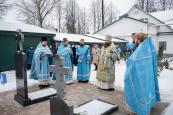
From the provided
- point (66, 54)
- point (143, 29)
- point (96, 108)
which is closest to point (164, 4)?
point (143, 29)

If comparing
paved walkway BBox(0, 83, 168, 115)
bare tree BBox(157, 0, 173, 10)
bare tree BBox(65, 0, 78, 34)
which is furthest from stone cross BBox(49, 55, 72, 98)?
bare tree BBox(157, 0, 173, 10)

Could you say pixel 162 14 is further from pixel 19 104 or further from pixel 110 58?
pixel 19 104

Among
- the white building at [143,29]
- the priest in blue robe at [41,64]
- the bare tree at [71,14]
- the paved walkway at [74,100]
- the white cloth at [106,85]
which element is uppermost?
the bare tree at [71,14]

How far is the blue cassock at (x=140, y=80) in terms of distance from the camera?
4.27 meters

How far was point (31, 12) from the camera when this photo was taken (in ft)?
122

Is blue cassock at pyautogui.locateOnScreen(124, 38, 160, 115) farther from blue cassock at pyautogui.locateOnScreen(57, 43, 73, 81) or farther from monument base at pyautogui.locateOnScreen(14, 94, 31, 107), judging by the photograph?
blue cassock at pyautogui.locateOnScreen(57, 43, 73, 81)

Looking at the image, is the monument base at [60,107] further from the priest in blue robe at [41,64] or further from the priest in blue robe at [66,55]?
the priest in blue robe at [66,55]

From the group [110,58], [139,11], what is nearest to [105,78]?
[110,58]

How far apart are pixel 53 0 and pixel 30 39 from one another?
2781 cm

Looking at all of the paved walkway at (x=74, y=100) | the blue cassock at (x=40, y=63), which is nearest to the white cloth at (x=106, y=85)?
the paved walkway at (x=74, y=100)

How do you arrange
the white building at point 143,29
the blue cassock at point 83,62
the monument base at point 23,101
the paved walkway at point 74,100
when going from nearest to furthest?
the paved walkway at point 74,100, the monument base at point 23,101, the blue cassock at point 83,62, the white building at point 143,29

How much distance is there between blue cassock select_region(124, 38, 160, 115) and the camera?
427 cm

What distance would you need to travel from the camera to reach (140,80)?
4.28m

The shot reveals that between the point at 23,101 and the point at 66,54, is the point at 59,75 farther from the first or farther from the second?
the point at 66,54
